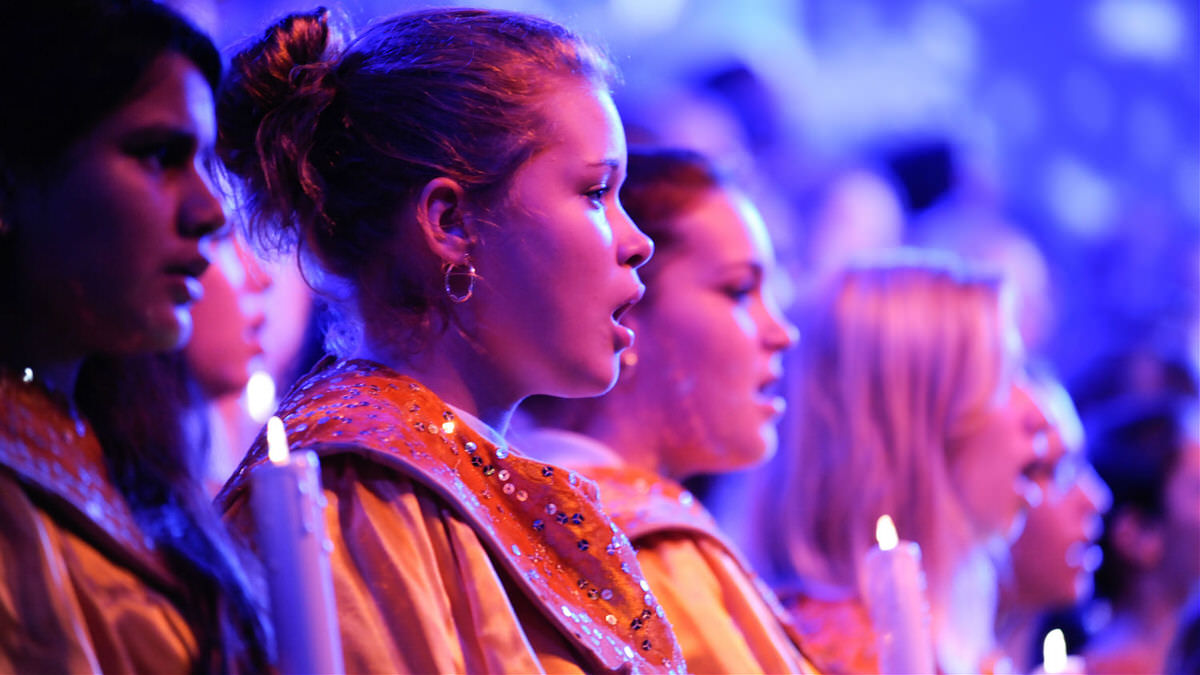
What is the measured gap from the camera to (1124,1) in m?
6.48

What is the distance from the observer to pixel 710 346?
207 centimetres

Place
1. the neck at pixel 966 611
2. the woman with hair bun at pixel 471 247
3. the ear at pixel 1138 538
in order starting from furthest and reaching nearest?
the ear at pixel 1138 538
the neck at pixel 966 611
the woman with hair bun at pixel 471 247

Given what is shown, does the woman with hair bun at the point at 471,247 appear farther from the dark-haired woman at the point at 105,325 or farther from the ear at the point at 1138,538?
the ear at the point at 1138,538

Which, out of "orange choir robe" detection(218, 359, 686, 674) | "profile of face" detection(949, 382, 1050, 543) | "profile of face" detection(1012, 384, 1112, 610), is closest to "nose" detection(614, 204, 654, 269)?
"orange choir robe" detection(218, 359, 686, 674)

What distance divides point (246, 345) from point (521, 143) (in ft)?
2.37

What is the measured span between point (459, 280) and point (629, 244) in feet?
0.58

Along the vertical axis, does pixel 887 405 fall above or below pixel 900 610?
above

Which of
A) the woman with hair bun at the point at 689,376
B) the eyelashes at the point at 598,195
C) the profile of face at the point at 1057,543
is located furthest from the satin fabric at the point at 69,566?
the profile of face at the point at 1057,543

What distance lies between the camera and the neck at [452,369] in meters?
1.44

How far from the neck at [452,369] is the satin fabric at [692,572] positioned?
1.35 ft

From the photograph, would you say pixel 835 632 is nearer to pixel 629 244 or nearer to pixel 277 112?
pixel 629 244

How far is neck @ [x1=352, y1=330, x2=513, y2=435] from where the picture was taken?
1442 mm

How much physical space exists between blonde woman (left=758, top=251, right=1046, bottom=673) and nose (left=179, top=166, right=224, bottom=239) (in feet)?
4.73

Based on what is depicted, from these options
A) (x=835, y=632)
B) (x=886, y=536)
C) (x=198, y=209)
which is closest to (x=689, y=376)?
(x=835, y=632)
